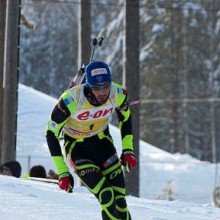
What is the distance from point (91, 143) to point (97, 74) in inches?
25.4

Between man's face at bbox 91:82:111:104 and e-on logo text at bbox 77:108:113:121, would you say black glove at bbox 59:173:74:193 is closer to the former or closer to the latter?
e-on logo text at bbox 77:108:113:121

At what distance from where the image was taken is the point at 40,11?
5750 centimetres

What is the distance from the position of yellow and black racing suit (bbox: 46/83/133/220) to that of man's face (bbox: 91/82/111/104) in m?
0.08

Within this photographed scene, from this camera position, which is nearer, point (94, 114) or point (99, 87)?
point (99, 87)

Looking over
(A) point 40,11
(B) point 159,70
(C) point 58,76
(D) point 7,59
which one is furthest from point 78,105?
(A) point 40,11

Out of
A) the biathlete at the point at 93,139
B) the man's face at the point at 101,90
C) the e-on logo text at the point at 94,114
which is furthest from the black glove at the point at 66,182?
the man's face at the point at 101,90

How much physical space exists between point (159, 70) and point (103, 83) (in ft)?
125

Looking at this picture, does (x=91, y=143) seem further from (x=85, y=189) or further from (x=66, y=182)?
(x=85, y=189)

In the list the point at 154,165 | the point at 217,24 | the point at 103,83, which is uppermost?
the point at 217,24

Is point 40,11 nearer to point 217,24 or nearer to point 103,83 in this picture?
point 217,24

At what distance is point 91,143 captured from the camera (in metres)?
6.40

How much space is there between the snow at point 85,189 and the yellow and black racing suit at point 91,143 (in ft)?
3.53

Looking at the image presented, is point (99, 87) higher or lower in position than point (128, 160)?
higher

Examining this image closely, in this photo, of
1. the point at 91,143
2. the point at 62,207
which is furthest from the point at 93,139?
the point at 62,207
